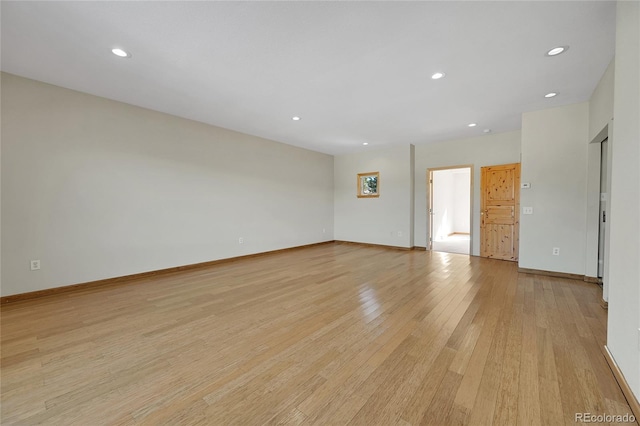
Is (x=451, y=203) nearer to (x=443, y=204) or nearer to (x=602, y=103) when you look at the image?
(x=443, y=204)

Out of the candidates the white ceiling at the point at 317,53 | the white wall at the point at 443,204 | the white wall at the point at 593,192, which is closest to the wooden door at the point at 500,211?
the white wall at the point at 593,192

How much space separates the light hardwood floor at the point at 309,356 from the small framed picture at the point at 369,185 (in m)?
3.96

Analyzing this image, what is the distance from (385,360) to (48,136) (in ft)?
16.0

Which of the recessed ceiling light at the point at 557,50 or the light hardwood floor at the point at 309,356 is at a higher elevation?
the recessed ceiling light at the point at 557,50

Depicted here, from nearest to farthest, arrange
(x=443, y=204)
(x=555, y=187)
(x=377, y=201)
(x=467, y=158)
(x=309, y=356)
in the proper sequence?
(x=309, y=356) < (x=555, y=187) < (x=467, y=158) < (x=377, y=201) < (x=443, y=204)

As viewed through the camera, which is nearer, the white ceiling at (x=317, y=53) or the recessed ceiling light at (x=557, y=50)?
the white ceiling at (x=317, y=53)

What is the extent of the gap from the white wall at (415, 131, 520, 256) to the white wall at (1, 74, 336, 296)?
13.4 feet

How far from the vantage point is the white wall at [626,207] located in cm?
149

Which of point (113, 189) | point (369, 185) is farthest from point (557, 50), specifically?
point (113, 189)

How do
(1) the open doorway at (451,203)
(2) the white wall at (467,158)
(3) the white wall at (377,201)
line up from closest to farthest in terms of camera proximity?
1. (2) the white wall at (467,158)
2. (3) the white wall at (377,201)
3. (1) the open doorway at (451,203)

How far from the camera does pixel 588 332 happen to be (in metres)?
2.29

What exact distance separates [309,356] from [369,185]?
595cm

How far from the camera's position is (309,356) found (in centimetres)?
195

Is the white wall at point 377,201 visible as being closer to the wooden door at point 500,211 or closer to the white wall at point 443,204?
the wooden door at point 500,211
